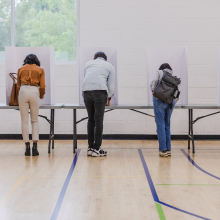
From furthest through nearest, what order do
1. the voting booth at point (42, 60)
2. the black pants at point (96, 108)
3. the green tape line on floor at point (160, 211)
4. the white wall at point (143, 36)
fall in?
the white wall at point (143, 36) → the voting booth at point (42, 60) → the black pants at point (96, 108) → the green tape line on floor at point (160, 211)

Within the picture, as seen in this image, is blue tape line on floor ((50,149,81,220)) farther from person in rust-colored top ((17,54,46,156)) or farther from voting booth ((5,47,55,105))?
voting booth ((5,47,55,105))

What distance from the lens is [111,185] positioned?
2752 mm

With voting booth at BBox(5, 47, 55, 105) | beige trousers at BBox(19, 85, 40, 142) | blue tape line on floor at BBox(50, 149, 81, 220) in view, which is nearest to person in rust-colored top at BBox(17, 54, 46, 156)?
beige trousers at BBox(19, 85, 40, 142)

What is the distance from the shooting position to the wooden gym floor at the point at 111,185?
214 cm

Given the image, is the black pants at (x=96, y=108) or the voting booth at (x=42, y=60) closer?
the black pants at (x=96, y=108)

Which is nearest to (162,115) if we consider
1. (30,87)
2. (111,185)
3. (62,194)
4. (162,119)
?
(162,119)

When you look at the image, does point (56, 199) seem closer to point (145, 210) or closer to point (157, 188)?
point (145, 210)

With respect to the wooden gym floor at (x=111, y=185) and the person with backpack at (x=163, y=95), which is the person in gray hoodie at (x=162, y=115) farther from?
the wooden gym floor at (x=111, y=185)

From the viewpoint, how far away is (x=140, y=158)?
3.92m

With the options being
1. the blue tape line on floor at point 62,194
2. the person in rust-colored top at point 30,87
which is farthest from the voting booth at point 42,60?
the blue tape line on floor at point 62,194

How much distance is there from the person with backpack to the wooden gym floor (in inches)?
14.3

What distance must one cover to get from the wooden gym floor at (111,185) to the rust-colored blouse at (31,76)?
848 millimetres

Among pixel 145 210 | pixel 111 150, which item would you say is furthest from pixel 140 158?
pixel 145 210

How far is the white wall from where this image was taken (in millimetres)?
5160
